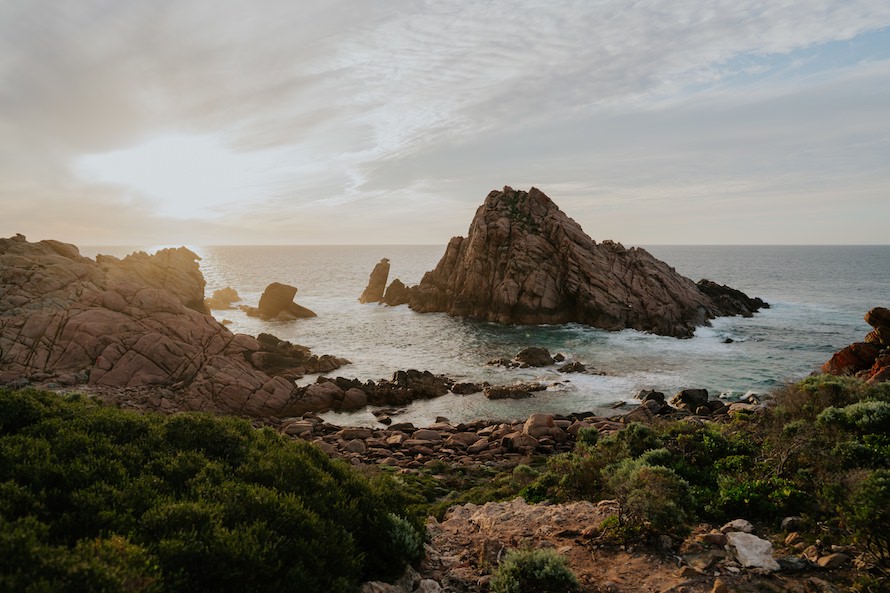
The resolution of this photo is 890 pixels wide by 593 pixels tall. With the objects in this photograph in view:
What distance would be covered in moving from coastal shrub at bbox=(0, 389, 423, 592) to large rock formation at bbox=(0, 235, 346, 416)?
78.9 ft

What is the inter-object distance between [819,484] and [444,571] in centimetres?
947

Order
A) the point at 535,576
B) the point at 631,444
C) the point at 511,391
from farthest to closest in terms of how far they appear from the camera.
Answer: the point at 511,391 → the point at 631,444 → the point at 535,576

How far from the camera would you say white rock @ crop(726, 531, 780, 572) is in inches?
356

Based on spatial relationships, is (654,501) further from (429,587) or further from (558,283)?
(558,283)

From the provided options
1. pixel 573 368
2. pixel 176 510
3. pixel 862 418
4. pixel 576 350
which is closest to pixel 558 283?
pixel 576 350

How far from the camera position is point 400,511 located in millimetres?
12031

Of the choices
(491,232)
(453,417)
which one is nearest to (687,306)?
(491,232)

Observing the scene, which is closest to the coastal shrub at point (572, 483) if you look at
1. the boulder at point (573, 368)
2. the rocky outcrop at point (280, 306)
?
the boulder at point (573, 368)

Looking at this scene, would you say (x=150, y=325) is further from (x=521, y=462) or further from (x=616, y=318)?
(x=616, y=318)

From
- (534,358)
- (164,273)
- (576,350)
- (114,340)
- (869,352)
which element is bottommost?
(576,350)

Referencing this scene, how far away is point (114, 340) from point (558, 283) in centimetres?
5934

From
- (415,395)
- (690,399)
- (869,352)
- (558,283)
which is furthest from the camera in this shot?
(558,283)

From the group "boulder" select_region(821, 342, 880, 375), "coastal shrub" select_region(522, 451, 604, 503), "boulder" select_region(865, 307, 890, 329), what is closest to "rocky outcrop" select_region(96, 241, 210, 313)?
"coastal shrub" select_region(522, 451, 604, 503)

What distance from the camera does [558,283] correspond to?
7375 cm
